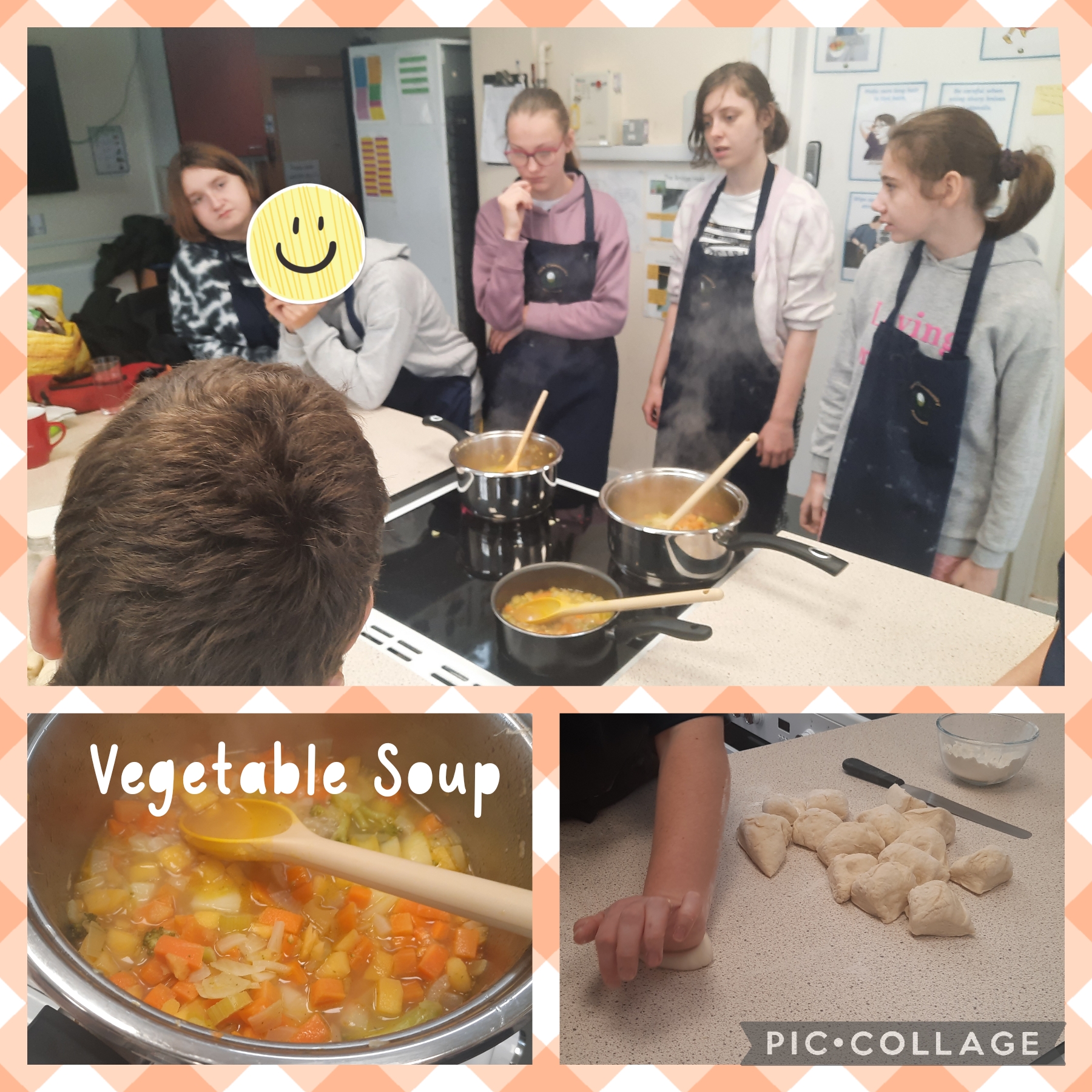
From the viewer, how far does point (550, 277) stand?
704 millimetres

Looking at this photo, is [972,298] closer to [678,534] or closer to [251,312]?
[678,534]

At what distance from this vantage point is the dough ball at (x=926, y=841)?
25.4 inches

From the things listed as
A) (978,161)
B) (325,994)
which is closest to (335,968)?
(325,994)

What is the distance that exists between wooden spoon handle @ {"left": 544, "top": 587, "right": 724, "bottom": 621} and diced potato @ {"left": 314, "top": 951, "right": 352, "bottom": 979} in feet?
1.10

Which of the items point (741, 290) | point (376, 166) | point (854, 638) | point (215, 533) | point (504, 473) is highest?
point (376, 166)

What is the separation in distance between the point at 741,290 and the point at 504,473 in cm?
32

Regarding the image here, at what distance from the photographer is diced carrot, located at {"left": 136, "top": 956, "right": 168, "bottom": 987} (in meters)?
0.51

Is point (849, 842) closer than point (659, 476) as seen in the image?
Yes

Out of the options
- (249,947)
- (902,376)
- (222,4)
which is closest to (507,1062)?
(249,947)

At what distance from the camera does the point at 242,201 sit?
0.64m

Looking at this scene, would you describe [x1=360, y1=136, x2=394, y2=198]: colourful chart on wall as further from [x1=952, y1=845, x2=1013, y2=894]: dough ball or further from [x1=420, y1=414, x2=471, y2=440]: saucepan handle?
[x1=952, y1=845, x2=1013, y2=894]: dough ball

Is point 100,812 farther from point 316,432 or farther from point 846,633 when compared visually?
point 846,633

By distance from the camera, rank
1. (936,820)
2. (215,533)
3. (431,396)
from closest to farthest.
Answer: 1. (215,533)
2. (936,820)
3. (431,396)

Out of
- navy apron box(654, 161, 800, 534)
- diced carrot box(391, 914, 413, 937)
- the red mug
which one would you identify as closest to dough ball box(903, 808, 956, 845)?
navy apron box(654, 161, 800, 534)
